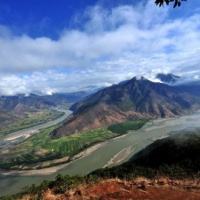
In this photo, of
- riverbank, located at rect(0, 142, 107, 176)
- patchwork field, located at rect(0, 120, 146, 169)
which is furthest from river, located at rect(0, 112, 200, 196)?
patchwork field, located at rect(0, 120, 146, 169)

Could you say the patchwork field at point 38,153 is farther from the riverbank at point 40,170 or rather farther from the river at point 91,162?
the river at point 91,162

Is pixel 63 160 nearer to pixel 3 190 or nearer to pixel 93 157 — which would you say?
pixel 93 157

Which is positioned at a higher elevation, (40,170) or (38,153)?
(38,153)

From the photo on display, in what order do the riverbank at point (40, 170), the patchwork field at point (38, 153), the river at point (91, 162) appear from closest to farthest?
the river at point (91, 162), the riverbank at point (40, 170), the patchwork field at point (38, 153)

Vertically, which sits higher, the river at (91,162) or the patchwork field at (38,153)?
the patchwork field at (38,153)

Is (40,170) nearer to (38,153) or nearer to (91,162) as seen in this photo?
(91,162)

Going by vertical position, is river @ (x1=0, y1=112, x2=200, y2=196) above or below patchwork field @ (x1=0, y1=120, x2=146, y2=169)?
below

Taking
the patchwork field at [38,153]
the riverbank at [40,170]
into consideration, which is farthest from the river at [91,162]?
the patchwork field at [38,153]

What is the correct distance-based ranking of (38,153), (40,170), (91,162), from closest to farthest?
Result: (91,162)
(40,170)
(38,153)

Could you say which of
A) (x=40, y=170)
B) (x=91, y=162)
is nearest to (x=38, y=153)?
(x=40, y=170)

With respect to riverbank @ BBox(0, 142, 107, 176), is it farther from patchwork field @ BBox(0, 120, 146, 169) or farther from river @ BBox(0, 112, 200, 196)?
river @ BBox(0, 112, 200, 196)

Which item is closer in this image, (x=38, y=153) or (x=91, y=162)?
(x=91, y=162)
